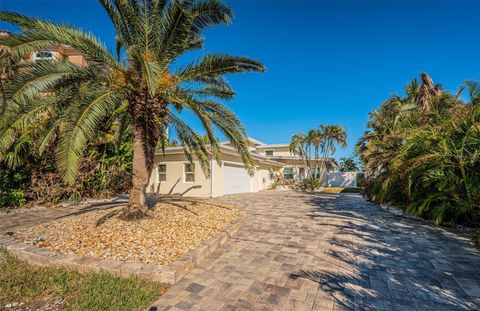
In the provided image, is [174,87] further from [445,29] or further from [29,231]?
[445,29]

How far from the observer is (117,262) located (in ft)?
12.6

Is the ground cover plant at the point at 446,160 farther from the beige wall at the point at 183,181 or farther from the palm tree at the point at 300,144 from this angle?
the palm tree at the point at 300,144

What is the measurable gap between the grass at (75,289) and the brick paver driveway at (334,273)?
350 millimetres

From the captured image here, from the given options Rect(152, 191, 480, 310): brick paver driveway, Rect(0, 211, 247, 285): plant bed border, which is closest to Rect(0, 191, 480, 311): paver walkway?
Rect(152, 191, 480, 310): brick paver driveway

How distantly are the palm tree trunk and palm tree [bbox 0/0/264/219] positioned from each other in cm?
3

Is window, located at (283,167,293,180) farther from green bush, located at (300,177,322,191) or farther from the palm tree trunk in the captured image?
the palm tree trunk

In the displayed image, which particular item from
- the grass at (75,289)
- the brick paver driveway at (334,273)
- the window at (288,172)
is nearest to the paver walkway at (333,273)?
the brick paver driveway at (334,273)

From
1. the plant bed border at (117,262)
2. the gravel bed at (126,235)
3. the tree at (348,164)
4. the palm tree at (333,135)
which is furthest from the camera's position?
the tree at (348,164)

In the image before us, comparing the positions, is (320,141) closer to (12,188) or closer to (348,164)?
(348,164)

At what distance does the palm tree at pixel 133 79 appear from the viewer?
4363 millimetres

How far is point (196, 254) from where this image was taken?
13.7 feet

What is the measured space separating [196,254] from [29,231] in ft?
15.4

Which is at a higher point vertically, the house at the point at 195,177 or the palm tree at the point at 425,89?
the palm tree at the point at 425,89

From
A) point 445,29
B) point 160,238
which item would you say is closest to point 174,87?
point 160,238
